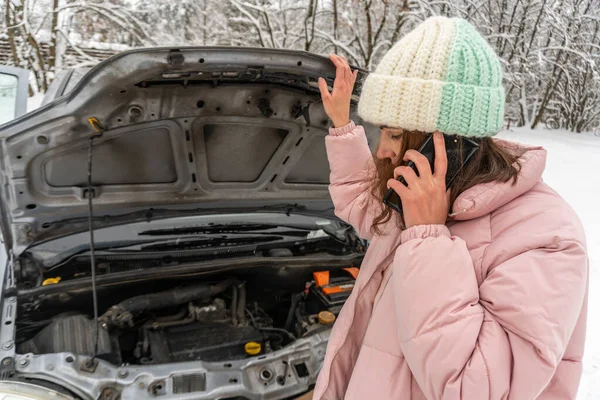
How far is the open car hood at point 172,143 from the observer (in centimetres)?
179

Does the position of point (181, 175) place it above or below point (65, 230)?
above

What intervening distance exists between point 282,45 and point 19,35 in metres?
4.82

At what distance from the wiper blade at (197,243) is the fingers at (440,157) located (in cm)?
176

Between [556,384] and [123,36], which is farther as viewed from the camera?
[123,36]

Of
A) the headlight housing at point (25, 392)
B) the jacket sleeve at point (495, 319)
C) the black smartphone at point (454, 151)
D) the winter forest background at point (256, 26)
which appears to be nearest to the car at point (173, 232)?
the headlight housing at point (25, 392)

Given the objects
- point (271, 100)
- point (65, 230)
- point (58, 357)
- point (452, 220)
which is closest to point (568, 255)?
point (452, 220)

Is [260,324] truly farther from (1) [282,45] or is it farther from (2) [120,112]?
(1) [282,45]

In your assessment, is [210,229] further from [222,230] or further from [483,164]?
[483,164]

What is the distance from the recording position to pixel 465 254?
38.6 inches

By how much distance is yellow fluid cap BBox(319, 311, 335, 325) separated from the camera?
87.2 inches

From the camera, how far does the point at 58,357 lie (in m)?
1.70

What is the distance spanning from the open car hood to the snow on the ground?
7.68 feet

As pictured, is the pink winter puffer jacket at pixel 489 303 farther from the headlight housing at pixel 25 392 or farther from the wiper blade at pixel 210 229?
the wiper blade at pixel 210 229

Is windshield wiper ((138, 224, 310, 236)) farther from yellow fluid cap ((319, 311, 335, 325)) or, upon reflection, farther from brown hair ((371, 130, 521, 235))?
brown hair ((371, 130, 521, 235))
